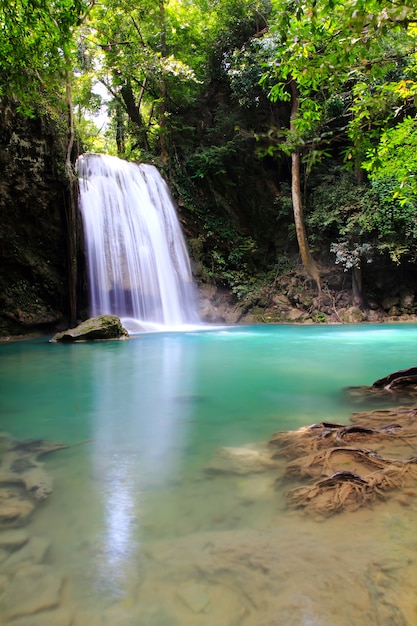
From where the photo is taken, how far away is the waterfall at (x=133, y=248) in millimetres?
14336

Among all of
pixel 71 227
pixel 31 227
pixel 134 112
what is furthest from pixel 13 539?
pixel 134 112

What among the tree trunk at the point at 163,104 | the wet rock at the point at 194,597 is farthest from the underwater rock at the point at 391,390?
the tree trunk at the point at 163,104

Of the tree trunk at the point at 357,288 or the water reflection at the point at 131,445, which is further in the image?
the tree trunk at the point at 357,288

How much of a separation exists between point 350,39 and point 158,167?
52.3ft

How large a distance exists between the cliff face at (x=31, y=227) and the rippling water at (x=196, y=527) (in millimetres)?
8060

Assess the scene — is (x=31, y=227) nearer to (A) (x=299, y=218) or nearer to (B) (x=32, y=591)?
(A) (x=299, y=218)

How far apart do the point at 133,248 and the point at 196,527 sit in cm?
1394

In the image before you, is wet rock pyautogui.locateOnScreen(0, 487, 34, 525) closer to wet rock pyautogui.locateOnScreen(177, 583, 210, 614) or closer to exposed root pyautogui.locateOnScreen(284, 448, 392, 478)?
wet rock pyautogui.locateOnScreen(177, 583, 210, 614)

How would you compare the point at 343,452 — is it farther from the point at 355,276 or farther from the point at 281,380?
the point at 355,276

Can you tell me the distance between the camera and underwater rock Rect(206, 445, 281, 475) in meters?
2.63

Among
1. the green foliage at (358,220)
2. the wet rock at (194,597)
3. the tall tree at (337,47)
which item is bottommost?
the wet rock at (194,597)

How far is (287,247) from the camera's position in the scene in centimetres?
1903

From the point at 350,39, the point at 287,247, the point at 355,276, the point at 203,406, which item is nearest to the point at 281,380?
the point at 203,406

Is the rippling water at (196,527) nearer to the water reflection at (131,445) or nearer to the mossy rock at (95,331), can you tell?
the water reflection at (131,445)
